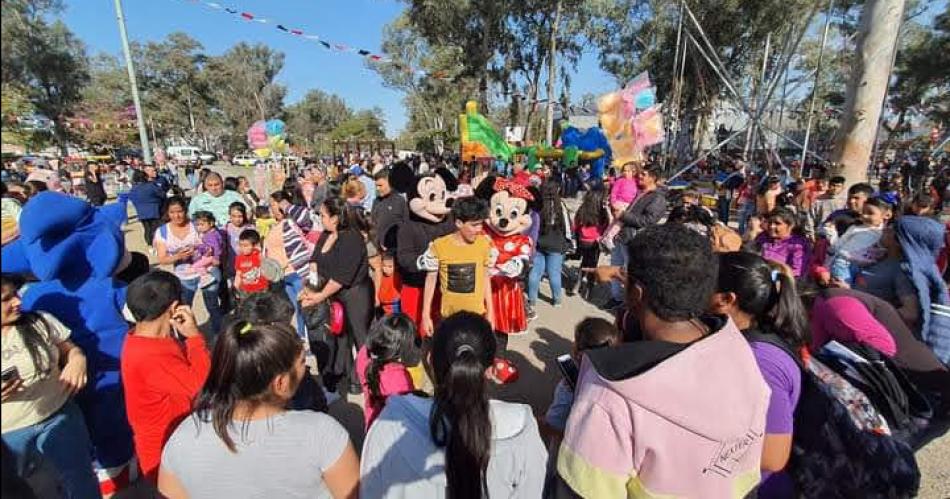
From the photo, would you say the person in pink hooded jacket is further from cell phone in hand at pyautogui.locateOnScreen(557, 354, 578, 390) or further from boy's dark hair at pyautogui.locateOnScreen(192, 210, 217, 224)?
boy's dark hair at pyautogui.locateOnScreen(192, 210, 217, 224)

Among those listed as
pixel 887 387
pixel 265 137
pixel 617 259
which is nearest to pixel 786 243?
pixel 617 259

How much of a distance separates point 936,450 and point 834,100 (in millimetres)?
38270

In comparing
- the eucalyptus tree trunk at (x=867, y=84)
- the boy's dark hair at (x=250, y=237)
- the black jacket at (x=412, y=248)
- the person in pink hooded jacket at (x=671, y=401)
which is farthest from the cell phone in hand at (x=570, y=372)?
the eucalyptus tree trunk at (x=867, y=84)

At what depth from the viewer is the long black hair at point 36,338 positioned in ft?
4.75

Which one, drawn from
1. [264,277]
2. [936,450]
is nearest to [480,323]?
[264,277]

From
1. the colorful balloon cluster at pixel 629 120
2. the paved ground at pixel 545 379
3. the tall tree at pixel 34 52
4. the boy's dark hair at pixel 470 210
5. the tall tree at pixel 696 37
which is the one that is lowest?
the paved ground at pixel 545 379

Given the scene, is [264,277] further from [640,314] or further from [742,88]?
[742,88]

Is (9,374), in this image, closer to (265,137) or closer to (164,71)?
(164,71)

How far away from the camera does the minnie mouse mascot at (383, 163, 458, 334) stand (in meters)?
3.57

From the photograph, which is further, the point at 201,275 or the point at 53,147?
the point at 201,275

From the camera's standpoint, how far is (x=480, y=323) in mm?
1777

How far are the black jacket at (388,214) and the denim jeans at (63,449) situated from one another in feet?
8.72

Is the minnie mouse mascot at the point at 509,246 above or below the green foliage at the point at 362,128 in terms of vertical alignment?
below

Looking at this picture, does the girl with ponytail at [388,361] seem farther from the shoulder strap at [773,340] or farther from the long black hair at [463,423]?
the shoulder strap at [773,340]
